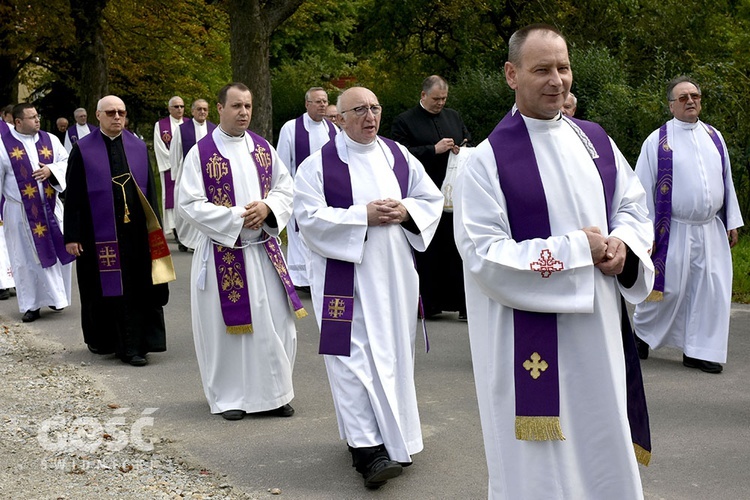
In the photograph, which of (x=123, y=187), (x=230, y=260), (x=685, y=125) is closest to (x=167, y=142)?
(x=123, y=187)

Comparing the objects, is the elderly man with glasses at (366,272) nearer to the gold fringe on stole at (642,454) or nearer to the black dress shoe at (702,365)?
the gold fringe on stole at (642,454)

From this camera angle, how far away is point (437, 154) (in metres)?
10.1

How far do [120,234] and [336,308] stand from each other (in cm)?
368

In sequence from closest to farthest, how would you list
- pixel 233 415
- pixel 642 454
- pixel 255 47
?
pixel 642 454
pixel 233 415
pixel 255 47

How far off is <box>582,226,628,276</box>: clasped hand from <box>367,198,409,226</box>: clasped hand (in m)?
2.17

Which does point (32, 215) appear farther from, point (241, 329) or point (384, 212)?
point (384, 212)

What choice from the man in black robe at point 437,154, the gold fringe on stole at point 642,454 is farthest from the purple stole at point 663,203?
the gold fringe on stole at point 642,454

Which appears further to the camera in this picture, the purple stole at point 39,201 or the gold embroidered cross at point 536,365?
the purple stole at point 39,201

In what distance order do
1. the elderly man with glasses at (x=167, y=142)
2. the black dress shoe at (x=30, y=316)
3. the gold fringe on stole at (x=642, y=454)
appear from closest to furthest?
the gold fringe on stole at (x=642, y=454), the black dress shoe at (x=30, y=316), the elderly man with glasses at (x=167, y=142)

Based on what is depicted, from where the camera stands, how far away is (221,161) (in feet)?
24.7

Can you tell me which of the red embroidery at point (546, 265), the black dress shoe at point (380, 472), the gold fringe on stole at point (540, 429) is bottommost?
the black dress shoe at point (380, 472)

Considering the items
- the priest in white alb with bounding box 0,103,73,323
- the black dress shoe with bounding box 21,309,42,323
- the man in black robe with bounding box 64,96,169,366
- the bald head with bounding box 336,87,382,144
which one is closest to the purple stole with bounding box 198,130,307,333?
the bald head with bounding box 336,87,382,144

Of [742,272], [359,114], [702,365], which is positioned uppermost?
[359,114]

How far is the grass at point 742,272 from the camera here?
11523mm
